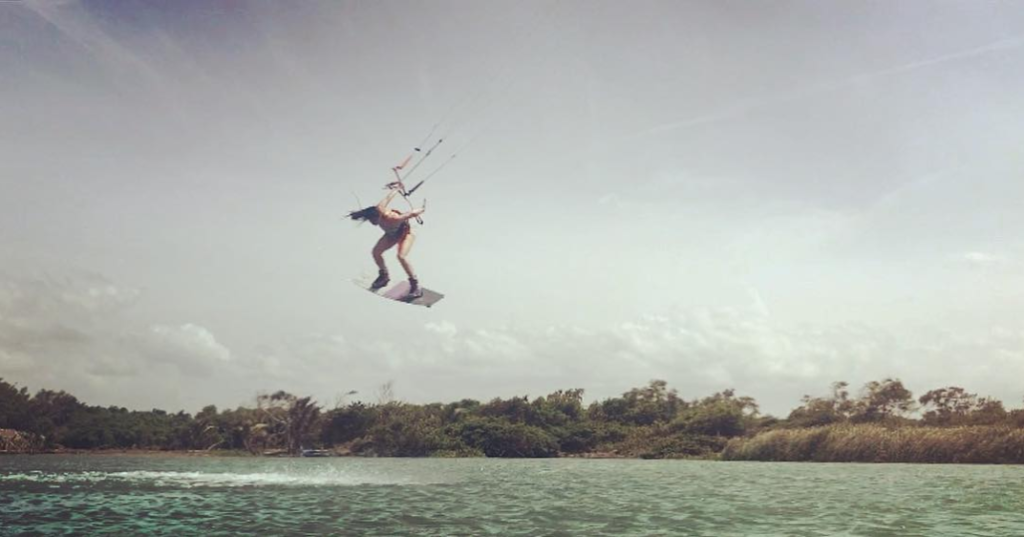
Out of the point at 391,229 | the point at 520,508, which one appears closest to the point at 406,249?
the point at 391,229

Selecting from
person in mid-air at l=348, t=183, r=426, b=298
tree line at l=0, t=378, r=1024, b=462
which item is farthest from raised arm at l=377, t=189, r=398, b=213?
tree line at l=0, t=378, r=1024, b=462

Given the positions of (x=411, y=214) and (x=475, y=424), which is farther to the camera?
(x=475, y=424)

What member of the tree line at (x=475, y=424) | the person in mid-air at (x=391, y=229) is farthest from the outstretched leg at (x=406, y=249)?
the tree line at (x=475, y=424)

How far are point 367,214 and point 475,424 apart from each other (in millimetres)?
85662

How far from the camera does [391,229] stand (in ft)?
58.8

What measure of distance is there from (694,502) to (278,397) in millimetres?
91272

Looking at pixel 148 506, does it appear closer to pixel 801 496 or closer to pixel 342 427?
pixel 801 496

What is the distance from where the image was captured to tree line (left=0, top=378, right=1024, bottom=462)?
9238cm

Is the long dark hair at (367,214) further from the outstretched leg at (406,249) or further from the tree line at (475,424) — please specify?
the tree line at (475,424)

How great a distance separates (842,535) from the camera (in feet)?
58.1

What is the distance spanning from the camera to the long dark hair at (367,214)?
57.6 feet

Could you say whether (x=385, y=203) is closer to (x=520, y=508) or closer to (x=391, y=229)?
(x=391, y=229)

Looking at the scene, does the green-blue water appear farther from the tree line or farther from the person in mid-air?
the tree line

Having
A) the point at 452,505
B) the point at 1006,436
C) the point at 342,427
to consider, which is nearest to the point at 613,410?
the point at 342,427
